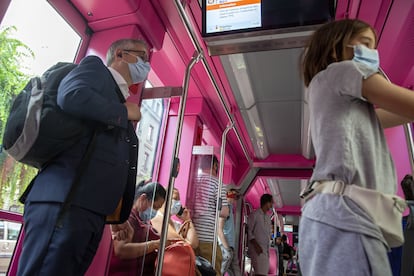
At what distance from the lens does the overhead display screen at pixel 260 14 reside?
1988 millimetres

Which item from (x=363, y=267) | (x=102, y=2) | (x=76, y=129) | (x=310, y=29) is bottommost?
(x=363, y=267)

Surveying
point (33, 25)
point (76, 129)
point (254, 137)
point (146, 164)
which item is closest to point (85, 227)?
point (76, 129)

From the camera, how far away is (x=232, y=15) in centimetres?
217

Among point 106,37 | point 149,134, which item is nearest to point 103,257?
point 149,134

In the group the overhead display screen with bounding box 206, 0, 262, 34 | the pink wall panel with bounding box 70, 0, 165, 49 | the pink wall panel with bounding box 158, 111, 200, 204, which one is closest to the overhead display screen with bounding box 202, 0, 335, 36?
the overhead display screen with bounding box 206, 0, 262, 34

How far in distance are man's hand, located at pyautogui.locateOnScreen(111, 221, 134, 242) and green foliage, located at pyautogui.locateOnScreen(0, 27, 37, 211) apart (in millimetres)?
602

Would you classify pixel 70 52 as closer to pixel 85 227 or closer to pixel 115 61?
pixel 115 61

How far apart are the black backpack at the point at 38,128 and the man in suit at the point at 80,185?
0.11 feet

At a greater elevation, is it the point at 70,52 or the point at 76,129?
the point at 70,52

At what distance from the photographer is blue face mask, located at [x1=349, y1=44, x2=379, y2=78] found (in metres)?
0.83

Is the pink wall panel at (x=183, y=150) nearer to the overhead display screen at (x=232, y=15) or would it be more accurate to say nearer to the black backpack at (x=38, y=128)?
the overhead display screen at (x=232, y=15)

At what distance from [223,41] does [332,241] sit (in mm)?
1766

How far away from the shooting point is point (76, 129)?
1091mm

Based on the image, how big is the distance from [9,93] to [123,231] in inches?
43.8
